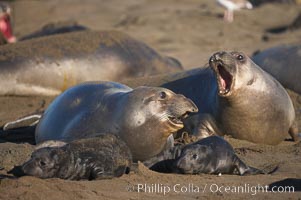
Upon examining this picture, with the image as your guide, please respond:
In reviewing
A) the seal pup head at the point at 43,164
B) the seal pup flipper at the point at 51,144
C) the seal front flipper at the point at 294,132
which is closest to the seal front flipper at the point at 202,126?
the seal front flipper at the point at 294,132

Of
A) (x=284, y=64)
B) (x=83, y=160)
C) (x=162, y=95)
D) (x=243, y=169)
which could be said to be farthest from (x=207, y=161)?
(x=284, y=64)

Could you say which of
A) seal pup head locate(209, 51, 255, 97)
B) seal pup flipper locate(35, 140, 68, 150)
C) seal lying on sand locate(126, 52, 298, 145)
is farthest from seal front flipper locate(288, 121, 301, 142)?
A: seal pup flipper locate(35, 140, 68, 150)

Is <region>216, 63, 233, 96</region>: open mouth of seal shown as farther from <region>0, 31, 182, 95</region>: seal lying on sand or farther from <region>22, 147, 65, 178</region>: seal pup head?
<region>0, 31, 182, 95</region>: seal lying on sand

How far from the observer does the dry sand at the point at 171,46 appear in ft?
15.1

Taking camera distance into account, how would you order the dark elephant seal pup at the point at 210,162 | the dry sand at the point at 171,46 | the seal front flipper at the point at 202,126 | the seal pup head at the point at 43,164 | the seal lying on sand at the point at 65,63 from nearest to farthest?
the dry sand at the point at 171,46
the seal pup head at the point at 43,164
the dark elephant seal pup at the point at 210,162
the seal front flipper at the point at 202,126
the seal lying on sand at the point at 65,63

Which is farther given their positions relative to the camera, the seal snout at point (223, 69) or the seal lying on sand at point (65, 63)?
the seal lying on sand at point (65, 63)

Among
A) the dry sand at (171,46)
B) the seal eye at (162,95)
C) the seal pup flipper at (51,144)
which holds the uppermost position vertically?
the seal eye at (162,95)

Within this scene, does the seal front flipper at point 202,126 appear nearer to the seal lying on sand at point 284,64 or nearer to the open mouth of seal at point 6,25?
the seal lying on sand at point 284,64

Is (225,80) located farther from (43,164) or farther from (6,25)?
(6,25)

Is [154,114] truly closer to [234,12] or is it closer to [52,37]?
[52,37]

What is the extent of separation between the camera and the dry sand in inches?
182

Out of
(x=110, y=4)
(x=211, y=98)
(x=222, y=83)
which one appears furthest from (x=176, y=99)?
(x=110, y=4)

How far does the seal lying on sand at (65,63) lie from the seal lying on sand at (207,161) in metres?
3.90

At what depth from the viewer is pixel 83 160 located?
16.3 feet
